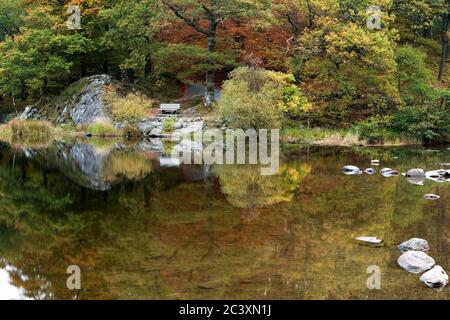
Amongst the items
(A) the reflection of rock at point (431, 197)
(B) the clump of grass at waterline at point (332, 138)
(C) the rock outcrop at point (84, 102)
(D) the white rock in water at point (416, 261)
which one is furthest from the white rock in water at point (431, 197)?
(C) the rock outcrop at point (84, 102)

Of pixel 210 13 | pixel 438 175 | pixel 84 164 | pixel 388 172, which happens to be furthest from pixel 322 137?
pixel 84 164

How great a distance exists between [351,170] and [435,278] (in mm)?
10991

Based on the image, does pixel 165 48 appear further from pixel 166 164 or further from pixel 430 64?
pixel 430 64

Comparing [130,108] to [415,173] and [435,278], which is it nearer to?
[415,173]

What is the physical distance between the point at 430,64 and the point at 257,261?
3422 centimetres

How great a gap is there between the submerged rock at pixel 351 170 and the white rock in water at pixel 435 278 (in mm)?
10262

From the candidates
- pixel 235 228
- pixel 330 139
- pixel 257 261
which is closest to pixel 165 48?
pixel 330 139

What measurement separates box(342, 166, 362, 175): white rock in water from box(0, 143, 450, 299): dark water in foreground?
1.54 feet

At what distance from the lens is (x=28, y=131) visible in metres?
34.8

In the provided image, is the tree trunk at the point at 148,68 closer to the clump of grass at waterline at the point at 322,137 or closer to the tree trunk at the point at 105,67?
the tree trunk at the point at 105,67

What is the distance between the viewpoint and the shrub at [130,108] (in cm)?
3164

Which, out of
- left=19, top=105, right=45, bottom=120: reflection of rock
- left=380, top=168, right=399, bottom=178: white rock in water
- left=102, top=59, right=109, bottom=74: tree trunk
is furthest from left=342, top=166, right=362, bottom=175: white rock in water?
left=102, top=59, right=109, bottom=74: tree trunk

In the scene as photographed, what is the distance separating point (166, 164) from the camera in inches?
792

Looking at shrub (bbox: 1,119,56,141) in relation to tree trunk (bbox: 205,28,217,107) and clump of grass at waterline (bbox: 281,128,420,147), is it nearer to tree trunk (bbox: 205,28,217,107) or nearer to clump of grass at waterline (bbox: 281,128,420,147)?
tree trunk (bbox: 205,28,217,107)
